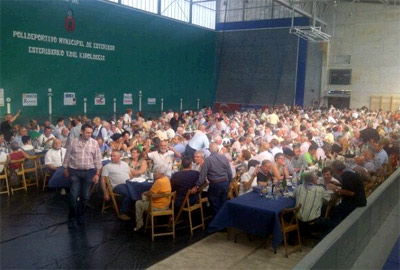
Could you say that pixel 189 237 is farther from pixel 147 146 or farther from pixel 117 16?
pixel 117 16

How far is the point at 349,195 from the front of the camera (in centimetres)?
528

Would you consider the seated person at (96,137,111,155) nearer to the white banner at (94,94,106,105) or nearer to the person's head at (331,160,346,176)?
the person's head at (331,160,346,176)

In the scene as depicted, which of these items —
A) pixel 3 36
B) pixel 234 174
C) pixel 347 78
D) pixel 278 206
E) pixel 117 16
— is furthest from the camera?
pixel 347 78

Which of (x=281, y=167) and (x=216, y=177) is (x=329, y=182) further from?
(x=216, y=177)

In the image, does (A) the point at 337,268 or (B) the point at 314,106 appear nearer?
(A) the point at 337,268

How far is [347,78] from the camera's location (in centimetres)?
2333

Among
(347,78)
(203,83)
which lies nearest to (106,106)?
(203,83)

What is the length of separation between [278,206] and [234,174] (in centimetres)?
194

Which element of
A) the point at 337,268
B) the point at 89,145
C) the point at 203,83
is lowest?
the point at 337,268

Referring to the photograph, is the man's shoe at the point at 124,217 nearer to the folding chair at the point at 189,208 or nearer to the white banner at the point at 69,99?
the folding chair at the point at 189,208

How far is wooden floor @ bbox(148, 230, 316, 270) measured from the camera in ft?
15.6

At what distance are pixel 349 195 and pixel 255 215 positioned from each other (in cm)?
135

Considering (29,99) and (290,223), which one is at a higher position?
(29,99)

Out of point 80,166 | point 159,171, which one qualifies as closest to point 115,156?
point 80,166
